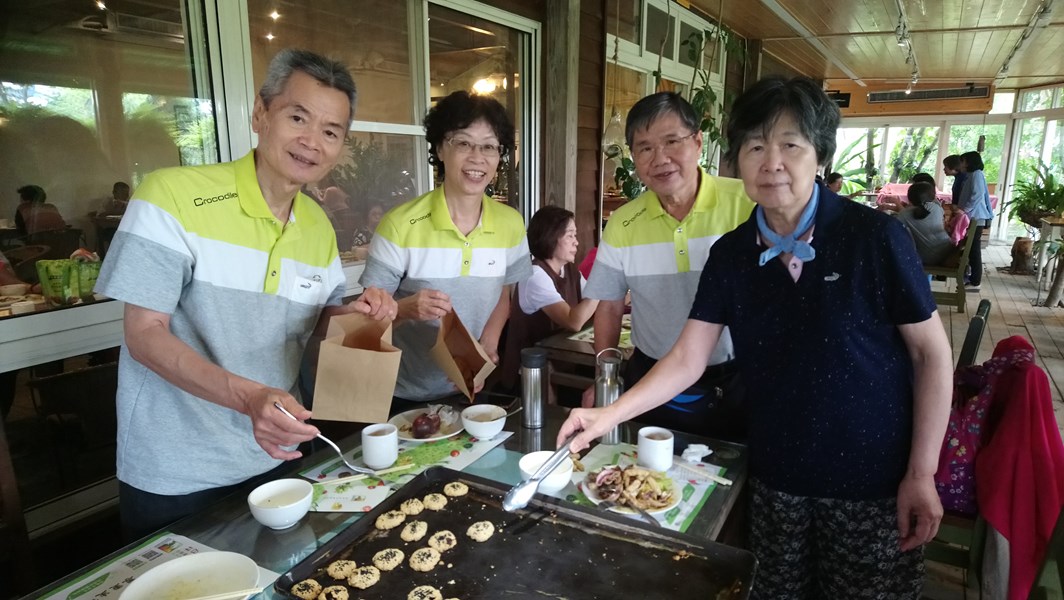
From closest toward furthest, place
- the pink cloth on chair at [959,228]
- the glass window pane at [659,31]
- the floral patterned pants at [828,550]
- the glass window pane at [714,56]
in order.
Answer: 1. the floral patterned pants at [828,550]
2. the glass window pane at [659,31]
3. the glass window pane at [714,56]
4. the pink cloth on chair at [959,228]

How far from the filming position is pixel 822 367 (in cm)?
131

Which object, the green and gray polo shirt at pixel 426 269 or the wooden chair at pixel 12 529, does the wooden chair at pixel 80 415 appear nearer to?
the wooden chair at pixel 12 529

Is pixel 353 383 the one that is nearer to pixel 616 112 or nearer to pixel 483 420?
pixel 483 420

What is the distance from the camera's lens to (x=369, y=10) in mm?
2961

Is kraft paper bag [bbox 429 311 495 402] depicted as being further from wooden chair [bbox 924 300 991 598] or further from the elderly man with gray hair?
wooden chair [bbox 924 300 991 598]

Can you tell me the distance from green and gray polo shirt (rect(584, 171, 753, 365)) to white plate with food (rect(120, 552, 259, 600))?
1.22 meters

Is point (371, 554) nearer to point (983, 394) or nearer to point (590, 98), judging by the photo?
point (983, 394)

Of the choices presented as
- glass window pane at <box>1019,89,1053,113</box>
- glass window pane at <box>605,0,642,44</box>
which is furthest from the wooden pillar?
glass window pane at <box>1019,89,1053,113</box>

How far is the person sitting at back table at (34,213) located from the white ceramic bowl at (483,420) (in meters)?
1.57

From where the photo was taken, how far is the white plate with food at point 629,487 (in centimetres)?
123

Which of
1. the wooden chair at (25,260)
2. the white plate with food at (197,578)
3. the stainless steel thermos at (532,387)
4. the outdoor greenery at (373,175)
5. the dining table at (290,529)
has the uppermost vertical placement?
the outdoor greenery at (373,175)

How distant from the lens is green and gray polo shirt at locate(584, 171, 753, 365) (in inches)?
68.8

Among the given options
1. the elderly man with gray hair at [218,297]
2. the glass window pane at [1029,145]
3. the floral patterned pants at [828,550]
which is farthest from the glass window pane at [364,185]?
the glass window pane at [1029,145]

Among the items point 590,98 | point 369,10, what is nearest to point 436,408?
point 369,10
